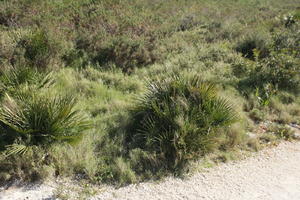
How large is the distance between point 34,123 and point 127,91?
3.18 metres

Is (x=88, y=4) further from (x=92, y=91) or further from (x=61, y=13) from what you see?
(x=92, y=91)

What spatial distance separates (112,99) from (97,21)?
5991 millimetres

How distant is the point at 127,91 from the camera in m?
7.12

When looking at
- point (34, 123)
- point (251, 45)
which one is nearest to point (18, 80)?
point (34, 123)

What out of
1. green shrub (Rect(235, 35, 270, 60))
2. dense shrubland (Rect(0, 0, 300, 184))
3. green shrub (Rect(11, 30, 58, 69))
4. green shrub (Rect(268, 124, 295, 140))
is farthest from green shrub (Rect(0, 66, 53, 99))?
green shrub (Rect(235, 35, 270, 60))

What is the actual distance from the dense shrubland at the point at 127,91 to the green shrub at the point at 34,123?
0.02m

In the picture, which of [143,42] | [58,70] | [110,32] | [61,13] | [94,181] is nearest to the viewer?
[94,181]

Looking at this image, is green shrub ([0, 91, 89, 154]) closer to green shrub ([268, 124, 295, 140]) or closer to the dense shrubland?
the dense shrubland

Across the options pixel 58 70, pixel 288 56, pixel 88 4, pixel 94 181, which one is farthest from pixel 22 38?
pixel 288 56

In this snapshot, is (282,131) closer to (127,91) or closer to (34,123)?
(127,91)

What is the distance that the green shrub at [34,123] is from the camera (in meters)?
4.26

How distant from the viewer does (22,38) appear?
7.75 meters

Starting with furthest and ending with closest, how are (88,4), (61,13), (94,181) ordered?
(88,4)
(61,13)
(94,181)

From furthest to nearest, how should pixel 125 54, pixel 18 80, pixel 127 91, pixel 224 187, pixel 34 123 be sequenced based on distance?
1. pixel 125 54
2. pixel 127 91
3. pixel 18 80
4. pixel 34 123
5. pixel 224 187
